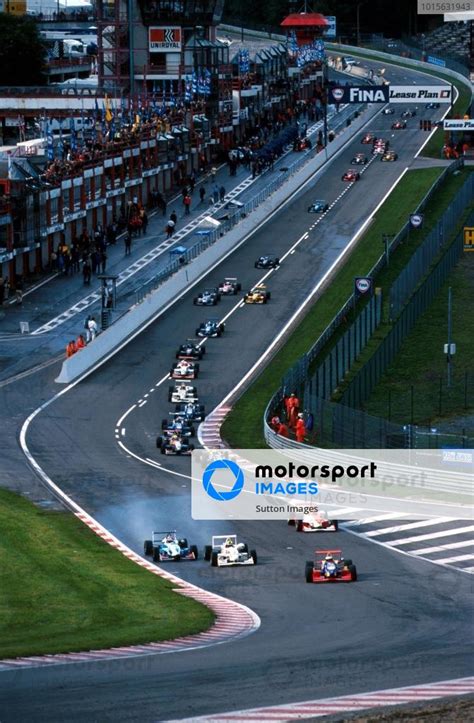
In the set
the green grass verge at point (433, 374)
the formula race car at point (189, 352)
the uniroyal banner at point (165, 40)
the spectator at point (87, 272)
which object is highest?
the uniroyal banner at point (165, 40)

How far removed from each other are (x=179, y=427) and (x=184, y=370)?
11.5 m

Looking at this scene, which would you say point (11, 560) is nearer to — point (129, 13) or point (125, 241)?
point (125, 241)

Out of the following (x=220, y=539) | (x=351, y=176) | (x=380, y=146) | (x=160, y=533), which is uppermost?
(x=380, y=146)

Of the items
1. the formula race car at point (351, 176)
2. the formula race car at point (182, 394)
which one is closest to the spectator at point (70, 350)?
the formula race car at point (182, 394)

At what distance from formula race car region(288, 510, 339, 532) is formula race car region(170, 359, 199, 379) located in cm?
2679

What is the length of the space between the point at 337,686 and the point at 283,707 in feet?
7.64

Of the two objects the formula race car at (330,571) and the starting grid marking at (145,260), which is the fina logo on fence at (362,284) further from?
the formula race car at (330,571)

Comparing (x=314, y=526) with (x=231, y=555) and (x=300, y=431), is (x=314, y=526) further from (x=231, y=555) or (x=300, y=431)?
(x=300, y=431)

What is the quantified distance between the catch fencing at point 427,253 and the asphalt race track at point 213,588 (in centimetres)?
614

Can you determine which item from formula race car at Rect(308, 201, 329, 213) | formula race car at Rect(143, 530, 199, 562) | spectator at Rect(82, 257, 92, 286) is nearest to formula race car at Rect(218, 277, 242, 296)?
spectator at Rect(82, 257, 92, 286)

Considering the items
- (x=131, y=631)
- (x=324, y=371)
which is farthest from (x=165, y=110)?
(x=131, y=631)

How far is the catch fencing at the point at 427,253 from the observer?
98188 mm

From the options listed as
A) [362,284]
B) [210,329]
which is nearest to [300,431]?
[210,329]

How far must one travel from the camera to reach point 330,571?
5228 centimetres
